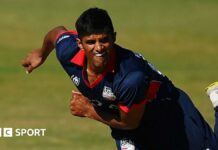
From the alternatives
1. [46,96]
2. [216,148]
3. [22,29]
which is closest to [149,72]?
[216,148]

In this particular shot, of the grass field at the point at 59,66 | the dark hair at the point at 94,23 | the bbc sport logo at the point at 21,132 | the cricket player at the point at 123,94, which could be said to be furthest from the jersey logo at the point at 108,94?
the bbc sport logo at the point at 21,132

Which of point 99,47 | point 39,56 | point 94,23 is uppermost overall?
point 94,23

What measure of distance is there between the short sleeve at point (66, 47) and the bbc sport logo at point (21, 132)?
3.54 metres

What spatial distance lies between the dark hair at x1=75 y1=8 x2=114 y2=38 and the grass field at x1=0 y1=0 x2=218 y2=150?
366cm

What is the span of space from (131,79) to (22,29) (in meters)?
13.4

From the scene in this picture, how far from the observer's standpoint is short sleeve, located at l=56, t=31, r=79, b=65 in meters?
7.79

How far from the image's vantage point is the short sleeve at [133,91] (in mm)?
7242

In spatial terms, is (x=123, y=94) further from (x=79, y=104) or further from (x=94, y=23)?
(x=94, y=23)

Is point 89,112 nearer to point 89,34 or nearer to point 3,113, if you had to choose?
point 89,34

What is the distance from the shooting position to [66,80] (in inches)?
599

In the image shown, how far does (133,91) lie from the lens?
729cm

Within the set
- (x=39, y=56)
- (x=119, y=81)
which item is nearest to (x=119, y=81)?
(x=119, y=81)

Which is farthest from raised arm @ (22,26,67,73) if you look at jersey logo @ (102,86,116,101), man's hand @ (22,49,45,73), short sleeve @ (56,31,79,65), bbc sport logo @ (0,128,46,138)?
bbc sport logo @ (0,128,46,138)

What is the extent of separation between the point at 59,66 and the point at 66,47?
856 centimetres
